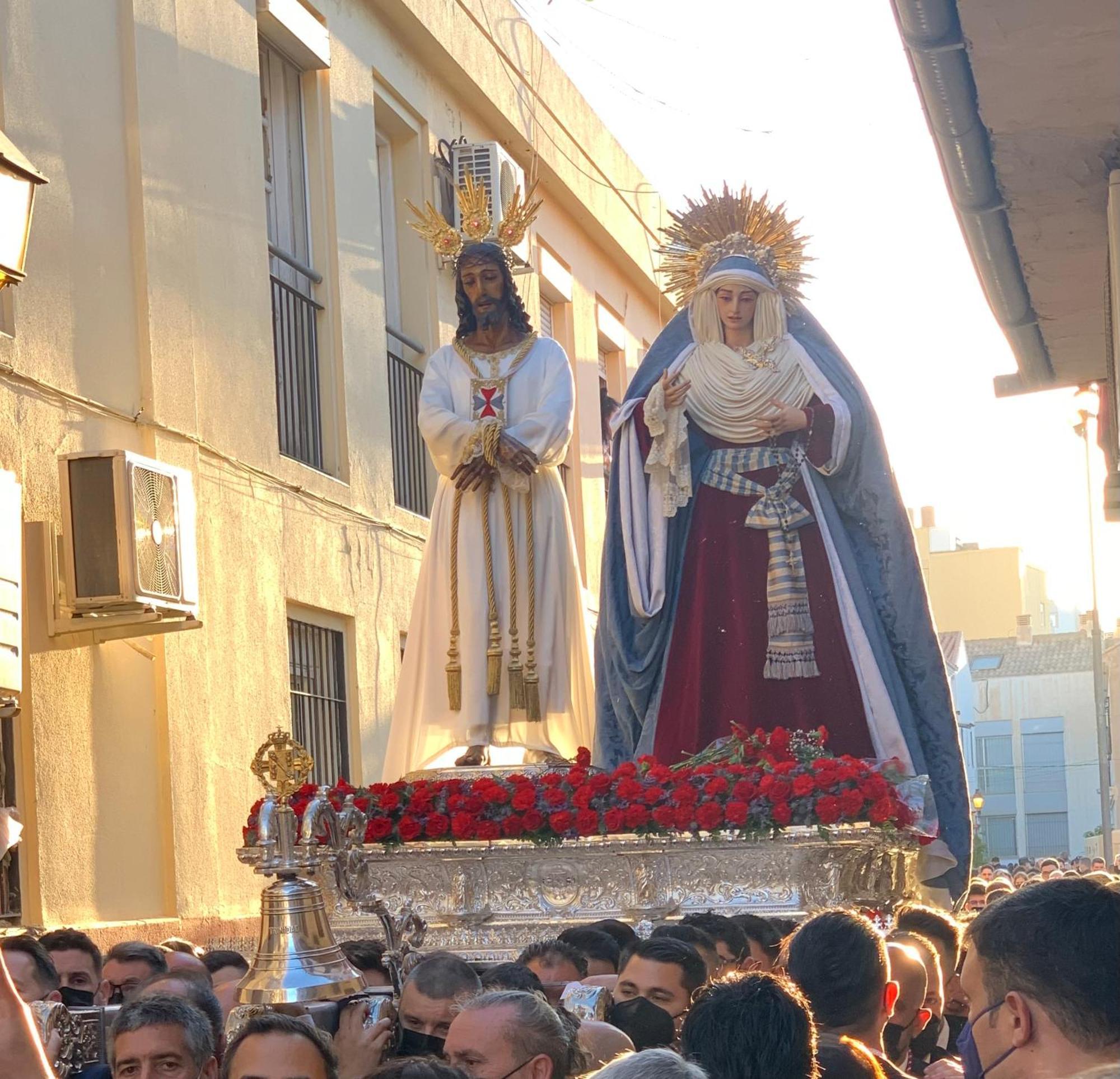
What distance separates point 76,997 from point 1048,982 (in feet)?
11.1

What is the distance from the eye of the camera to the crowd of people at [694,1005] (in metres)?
2.73

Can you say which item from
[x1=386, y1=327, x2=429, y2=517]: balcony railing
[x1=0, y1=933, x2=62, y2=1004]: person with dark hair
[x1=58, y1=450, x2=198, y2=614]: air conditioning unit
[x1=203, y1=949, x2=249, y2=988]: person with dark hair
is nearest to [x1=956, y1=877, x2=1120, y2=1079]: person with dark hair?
[x1=0, y1=933, x2=62, y2=1004]: person with dark hair

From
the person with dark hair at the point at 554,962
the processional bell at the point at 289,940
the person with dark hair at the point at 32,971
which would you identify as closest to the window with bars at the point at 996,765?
the person with dark hair at the point at 554,962

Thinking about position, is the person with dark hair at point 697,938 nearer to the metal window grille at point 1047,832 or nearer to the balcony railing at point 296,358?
the balcony railing at point 296,358

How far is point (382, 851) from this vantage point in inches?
312

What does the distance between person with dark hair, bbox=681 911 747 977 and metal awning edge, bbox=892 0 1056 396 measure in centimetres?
228

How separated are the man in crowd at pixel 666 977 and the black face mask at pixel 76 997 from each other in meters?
1.45

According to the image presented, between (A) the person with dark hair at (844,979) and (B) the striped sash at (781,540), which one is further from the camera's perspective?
(B) the striped sash at (781,540)

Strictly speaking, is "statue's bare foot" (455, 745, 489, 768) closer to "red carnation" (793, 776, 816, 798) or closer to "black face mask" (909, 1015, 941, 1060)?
"red carnation" (793, 776, 816, 798)

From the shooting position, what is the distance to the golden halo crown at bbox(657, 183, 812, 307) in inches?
388

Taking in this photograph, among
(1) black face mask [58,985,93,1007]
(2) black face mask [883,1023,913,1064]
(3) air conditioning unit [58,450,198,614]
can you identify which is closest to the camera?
(2) black face mask [883,1023,913,1064]

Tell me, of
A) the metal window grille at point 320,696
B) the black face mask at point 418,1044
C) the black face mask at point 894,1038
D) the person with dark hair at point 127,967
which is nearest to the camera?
the black face mask at point 418,1044

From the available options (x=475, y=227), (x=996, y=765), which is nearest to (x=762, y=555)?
(x=475, y=227)

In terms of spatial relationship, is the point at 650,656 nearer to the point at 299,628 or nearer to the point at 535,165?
the point at 299,628
